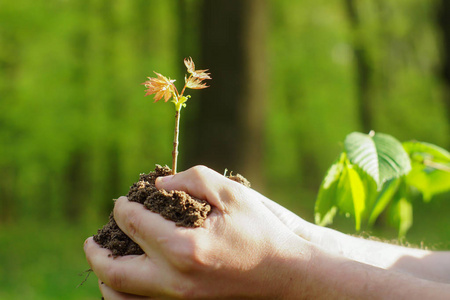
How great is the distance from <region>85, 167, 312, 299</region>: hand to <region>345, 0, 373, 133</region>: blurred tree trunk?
1219 cm

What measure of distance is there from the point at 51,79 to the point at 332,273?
42.6ft

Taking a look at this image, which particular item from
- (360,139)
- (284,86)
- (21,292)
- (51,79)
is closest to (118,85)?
(51,79)

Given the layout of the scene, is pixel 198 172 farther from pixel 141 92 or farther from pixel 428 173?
pixel 141 92

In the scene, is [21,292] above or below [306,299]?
below

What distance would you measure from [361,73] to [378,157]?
12925mm

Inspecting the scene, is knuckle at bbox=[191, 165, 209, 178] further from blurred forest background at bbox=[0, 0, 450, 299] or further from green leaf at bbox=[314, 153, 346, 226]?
blurred forest background at bbox=[0, 0, 450, 299]

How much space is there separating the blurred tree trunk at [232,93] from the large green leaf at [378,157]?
12.7 ft

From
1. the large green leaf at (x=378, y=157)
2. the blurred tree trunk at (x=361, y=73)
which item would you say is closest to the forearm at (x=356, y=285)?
the large green leaf at (x=378, y=157)

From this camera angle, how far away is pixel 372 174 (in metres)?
1.38

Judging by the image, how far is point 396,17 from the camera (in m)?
14.4

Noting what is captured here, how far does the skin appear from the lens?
108 centimetres

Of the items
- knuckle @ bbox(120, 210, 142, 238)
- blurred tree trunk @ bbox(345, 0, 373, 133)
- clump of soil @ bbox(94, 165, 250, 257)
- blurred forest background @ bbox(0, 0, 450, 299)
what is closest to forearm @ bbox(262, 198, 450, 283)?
clump of soil @ bbox(94, 165, 250, 257)

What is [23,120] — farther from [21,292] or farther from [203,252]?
[203,252]

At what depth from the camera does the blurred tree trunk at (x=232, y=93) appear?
214 inches
